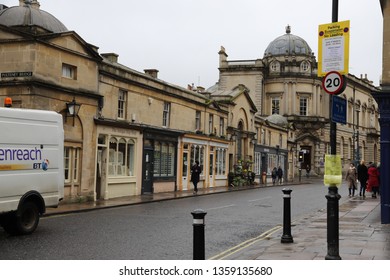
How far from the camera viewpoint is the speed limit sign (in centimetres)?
796

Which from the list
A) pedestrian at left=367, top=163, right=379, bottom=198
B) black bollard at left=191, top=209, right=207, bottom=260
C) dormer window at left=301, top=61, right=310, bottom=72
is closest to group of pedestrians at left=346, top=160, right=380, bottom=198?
pedestrian at left=367, top=163, right=379, bottom=198

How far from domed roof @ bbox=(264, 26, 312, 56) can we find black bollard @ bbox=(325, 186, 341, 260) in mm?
65346

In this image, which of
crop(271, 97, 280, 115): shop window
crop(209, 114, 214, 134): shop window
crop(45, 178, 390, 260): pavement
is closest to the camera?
crop(45, 178, 390, 260): pavement

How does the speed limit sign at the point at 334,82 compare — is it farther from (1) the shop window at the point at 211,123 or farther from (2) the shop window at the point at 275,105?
(2) the shop window at the point at 275,105

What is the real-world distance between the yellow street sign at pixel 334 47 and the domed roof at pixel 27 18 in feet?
53.4

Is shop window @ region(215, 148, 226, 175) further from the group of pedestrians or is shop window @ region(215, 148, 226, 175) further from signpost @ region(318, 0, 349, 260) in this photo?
signpost @ region(318, 0, 349, 260)

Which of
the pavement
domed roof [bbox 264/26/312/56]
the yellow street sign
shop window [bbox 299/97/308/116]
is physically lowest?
the pavement

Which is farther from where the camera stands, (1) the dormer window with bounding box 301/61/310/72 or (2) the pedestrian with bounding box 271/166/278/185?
(1) the dormer window with bounding box 301/61/310/72

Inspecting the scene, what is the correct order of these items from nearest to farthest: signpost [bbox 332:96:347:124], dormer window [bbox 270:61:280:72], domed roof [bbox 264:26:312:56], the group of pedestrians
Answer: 1. signpost [bbox 332:96:347:124]
2. the group of pedestrians
3. dormer window [bbox 270:61:280:72]
4. domed roof [bbox 264:26:312:56]

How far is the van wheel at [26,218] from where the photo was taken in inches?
440

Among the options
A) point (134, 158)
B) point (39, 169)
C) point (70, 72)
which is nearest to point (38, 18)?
point (70, 72)

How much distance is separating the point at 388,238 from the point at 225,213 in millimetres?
7019

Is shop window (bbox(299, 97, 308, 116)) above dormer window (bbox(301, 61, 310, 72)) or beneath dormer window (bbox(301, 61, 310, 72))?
beneath

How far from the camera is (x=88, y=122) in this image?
20.9 meters
